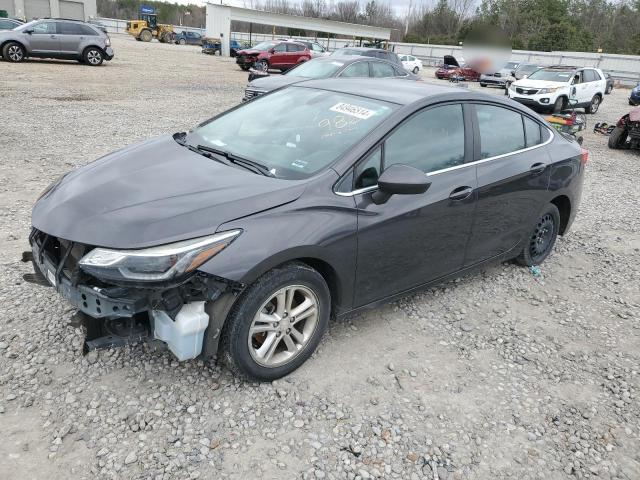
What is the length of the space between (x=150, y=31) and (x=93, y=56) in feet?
106

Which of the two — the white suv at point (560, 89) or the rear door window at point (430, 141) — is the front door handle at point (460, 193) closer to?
the rear door window at point (430, 141)

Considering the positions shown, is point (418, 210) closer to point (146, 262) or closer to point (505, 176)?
point (505, 176)

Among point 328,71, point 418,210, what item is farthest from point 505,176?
point 328,71

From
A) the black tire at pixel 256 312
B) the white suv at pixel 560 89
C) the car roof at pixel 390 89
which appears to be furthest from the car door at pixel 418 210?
the white suv at pixel 560 89

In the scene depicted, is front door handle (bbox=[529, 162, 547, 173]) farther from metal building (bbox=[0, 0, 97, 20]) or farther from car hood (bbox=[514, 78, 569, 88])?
metal building (bbox=[0, 0, 97, 20])

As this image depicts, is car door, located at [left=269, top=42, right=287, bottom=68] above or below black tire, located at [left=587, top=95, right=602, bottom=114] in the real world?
above

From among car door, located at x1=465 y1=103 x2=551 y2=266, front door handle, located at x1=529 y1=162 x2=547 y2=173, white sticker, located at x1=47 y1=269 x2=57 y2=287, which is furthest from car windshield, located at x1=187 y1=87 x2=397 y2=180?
front door handle, located at x1=529 y1=162 x2=547 y2=173

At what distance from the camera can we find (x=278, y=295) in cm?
278

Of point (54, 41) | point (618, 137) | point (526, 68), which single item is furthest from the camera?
point (526, 68)

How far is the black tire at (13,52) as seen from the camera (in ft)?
57.2

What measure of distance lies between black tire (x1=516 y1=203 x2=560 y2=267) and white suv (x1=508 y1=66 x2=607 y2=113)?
13423 millimetres

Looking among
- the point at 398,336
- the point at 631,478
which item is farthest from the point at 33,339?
the point at 631,478

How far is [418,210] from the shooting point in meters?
3.30

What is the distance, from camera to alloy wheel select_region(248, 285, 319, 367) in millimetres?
2799
